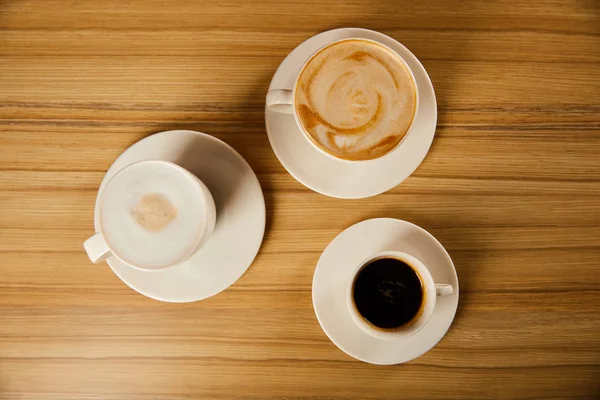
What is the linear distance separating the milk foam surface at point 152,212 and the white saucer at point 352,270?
240 millimetres

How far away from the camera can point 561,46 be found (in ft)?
2.76

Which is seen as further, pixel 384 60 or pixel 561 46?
pixel 561 46

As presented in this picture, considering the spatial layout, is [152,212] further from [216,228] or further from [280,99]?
[280,99]

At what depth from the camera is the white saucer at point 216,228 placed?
782 mm

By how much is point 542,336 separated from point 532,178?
29 cm

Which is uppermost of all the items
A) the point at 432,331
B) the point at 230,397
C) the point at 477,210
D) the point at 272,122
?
the point at 272,122

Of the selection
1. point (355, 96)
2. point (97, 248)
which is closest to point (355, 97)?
point (355, 96)

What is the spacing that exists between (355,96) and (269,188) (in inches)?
8.7

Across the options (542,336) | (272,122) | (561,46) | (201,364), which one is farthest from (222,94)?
(542,336)

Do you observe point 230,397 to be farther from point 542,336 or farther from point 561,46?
point 561,46

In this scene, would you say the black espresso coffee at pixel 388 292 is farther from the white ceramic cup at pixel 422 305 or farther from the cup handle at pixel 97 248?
the cup handle at pixel 97 248

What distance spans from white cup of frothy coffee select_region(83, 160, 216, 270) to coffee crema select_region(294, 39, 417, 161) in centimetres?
21

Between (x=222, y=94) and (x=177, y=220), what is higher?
(x=222, y=94)

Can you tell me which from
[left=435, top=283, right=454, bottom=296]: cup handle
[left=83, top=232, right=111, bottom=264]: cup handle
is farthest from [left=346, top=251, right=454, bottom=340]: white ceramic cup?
[left=83, top=232, right=111, bottom=264]: cup handle
